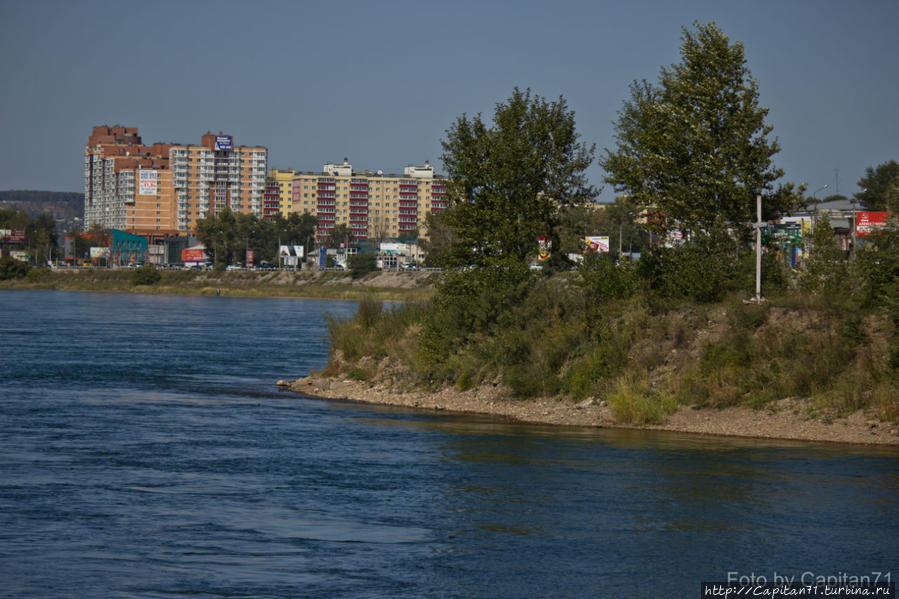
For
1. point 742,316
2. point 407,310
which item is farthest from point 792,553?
point 407,310

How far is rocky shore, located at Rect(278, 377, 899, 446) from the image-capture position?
28.5m

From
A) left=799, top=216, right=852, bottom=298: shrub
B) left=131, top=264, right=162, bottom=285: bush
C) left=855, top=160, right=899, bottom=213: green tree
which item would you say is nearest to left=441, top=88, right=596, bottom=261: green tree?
left=799, top=216, right=852, bottom=298: shrub

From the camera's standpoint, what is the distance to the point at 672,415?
103ft

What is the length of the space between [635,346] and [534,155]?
10.1 m

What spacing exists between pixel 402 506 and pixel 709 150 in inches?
902

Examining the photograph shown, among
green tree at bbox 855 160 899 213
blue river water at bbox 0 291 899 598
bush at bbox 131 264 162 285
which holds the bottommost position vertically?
blue river water at bbox 0 291 899 598

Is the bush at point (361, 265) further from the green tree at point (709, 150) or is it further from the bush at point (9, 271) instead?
the green tree at point (709, 150)

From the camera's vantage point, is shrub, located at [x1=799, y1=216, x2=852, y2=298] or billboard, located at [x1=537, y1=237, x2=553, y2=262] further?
billboard, located at [x1=537, y1=237, x2=553, y2=262]

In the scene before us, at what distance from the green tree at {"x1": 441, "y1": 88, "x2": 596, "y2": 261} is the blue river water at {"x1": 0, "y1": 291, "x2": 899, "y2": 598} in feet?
28.9

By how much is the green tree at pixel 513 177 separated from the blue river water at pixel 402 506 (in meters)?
8.82

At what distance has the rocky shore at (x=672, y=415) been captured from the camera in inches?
1120

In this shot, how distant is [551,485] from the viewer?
22766mm

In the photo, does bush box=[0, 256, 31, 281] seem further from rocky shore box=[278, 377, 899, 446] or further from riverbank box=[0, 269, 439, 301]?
rocky shore box=[278, 377, 899, 446]

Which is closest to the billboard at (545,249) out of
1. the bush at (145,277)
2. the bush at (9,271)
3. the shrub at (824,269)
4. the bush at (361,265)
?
the shrub at (824,269)
